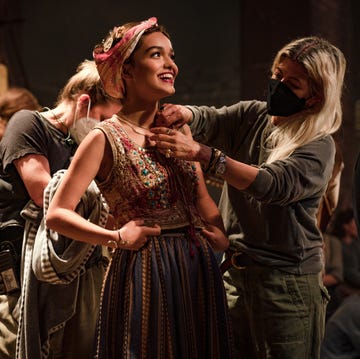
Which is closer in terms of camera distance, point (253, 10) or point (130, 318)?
point (130, 318)

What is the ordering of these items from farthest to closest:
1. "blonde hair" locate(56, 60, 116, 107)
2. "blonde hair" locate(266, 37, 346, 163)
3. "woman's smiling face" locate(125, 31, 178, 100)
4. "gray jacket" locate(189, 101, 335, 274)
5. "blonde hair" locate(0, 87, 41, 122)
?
"blonde hair" locate(0, 87, 41, 122) < "blonde hair" locate(56, 60, 116, 107) < "blonde hair" locate(266, 37, 346, 163) < "gray jacket" locate(189, 101, 335, 274) < "woman's smiling face" locate(125, 31, 178, 100)

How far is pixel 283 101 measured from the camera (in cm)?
256

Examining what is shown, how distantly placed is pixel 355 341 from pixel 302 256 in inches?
49.6

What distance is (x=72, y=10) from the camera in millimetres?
5871

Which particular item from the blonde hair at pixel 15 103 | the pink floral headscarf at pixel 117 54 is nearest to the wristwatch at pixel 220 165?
the pink floral headscarf at pixel 117 54

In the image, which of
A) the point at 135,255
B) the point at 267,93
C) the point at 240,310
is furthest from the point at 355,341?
the point at 135,255

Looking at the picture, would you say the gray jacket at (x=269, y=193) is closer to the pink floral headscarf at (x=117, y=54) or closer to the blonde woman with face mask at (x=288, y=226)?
the blonde woman with face mask at (x=288, y=226)

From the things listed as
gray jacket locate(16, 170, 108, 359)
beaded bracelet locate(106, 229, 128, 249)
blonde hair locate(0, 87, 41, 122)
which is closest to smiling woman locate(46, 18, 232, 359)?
beaded bracelet locate(106, 229, 128, 249)

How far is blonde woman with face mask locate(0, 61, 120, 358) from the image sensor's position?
2807 mm

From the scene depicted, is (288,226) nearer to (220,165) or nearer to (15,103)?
(220,165)

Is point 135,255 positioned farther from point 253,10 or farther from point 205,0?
point 205,0

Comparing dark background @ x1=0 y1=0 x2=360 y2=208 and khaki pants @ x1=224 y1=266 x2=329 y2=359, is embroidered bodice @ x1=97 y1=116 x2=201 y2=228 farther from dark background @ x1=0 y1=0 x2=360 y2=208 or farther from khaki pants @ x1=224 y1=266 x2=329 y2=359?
dark background @ x1=0 y1=0 x2=360 y2=208

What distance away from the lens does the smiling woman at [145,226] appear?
6.88 feet

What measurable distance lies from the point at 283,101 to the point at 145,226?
77 centimetres
